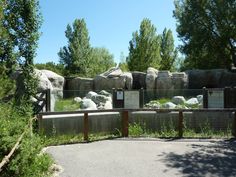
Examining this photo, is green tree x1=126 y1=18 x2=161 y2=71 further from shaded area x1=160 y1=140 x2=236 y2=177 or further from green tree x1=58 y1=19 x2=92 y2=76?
shaded area x1=160 y1=140 x2=236 y2=177

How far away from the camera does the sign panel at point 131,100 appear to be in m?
18.0

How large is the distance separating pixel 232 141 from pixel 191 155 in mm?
2518

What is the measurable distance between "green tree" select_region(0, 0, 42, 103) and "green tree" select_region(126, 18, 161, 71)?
35.3m

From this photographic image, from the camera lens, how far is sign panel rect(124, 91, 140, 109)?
18.0m

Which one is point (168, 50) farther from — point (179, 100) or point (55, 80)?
point (179, 100)

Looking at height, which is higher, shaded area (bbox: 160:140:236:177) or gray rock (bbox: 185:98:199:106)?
gray rock (bbox: 185:98:199:106)

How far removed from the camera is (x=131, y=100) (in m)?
18.1

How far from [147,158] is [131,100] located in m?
8.75

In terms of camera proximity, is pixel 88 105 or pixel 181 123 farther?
pixel 88 105

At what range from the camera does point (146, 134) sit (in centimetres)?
1277

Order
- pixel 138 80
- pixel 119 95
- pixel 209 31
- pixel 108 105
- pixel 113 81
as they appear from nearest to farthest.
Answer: pixel 119 95, pixel 108 105, pixel 113 81, pixel 138 80, pixel 209 31

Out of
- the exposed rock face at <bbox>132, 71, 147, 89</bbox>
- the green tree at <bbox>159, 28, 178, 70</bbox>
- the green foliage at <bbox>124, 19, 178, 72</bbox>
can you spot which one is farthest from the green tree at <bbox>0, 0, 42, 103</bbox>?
the green tree at <bbox>159, 28, 178, 70</bbox>

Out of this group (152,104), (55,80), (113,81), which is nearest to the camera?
(152,104)

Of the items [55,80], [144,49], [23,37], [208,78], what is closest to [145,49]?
[144,49]
